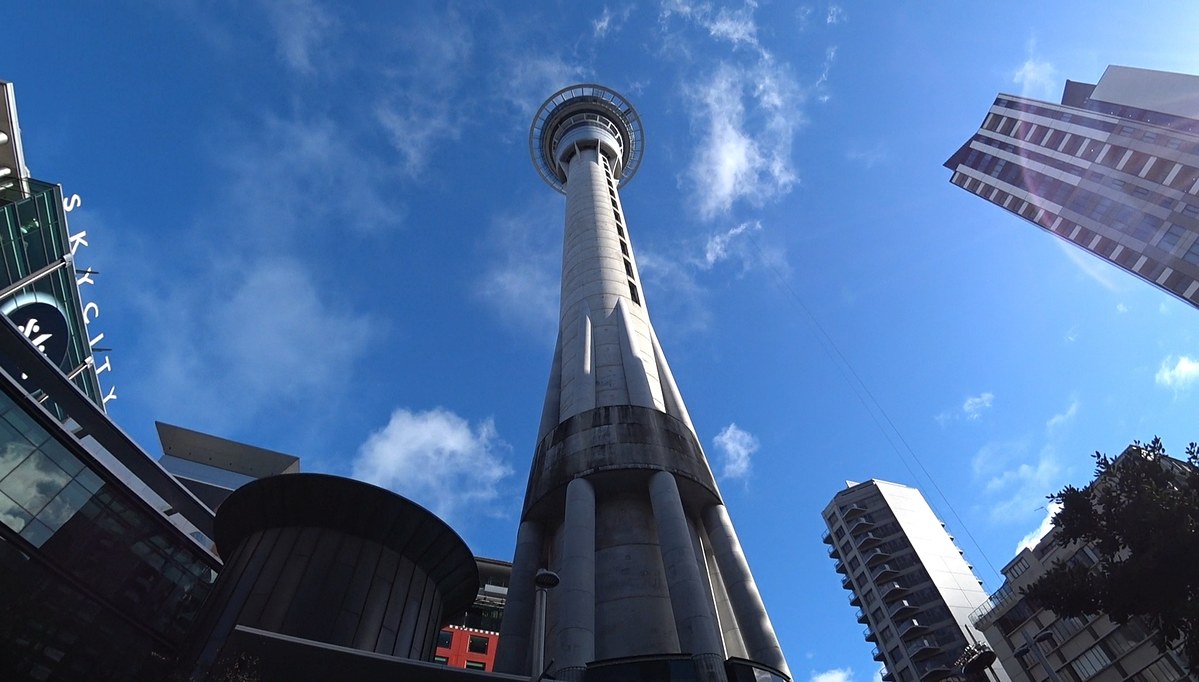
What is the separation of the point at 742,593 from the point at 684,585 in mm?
2939

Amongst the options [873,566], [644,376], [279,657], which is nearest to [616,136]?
[644,376]

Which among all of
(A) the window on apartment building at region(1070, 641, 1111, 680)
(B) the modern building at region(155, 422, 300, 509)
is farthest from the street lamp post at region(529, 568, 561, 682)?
(B) the modern building at region(155, 422, 300, 509)

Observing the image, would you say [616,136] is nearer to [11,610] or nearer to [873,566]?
[11,610]

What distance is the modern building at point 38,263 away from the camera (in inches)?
1848

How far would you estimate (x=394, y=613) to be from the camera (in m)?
24.2

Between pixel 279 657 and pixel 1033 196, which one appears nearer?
pixel 279 657

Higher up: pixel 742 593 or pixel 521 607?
pixel 521 607

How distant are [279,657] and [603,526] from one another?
42.0 feet

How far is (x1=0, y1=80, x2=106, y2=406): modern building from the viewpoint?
1848 inches

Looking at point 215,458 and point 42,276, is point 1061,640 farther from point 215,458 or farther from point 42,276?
point 215,458

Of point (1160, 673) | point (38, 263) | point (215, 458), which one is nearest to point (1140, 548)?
point (1160, 673)

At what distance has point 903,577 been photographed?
8250 cm

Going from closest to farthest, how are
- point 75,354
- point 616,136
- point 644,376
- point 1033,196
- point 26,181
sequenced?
point 644,376 < point 26,181 < point 75,354 < point 616,136 < point 1033,196

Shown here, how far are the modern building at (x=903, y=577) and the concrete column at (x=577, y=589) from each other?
194ft
